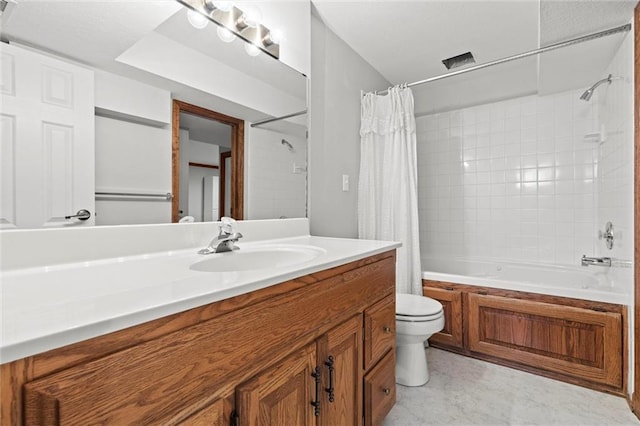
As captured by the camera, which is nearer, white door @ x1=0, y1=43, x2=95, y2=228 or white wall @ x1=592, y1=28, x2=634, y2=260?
white door @ x1=0, y1=43, x2=95, y2=228

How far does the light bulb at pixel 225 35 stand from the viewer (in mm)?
1366

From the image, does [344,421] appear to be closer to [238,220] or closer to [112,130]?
[238,220]

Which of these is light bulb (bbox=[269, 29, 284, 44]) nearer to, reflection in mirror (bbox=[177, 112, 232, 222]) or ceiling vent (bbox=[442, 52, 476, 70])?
reflection in mirror (bbox=[177, 112, 232, 222])

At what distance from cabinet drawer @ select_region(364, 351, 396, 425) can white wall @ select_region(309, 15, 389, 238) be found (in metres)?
0.87

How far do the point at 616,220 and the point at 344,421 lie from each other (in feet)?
6.73

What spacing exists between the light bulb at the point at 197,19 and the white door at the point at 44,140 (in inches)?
18.4

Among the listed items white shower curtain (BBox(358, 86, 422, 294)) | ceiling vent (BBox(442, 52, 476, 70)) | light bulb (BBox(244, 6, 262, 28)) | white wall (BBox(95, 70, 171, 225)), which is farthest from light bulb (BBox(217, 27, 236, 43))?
ceiling vent (BBox(442, 52, 476, 70))

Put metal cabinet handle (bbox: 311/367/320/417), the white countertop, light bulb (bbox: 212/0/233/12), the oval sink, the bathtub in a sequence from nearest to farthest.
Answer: the white countertop → metal cabinet handle (bbox: 311/367/320/417) → the oval sink → light bulb (bbox: 212/0/233/12) → the bathtub

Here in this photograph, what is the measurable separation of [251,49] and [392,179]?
4.25ft

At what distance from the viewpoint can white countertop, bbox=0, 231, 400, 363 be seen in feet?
1.36

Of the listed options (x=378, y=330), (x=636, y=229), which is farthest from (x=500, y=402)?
(x=636, y=229)

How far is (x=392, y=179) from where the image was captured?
2326 mm

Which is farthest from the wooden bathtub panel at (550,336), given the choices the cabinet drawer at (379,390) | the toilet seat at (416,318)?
the cabinet drawer at (379,390)

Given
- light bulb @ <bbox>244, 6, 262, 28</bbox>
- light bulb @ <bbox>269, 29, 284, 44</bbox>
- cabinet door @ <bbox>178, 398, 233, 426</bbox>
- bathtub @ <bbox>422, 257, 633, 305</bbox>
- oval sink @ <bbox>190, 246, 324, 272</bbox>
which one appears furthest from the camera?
bathtub @ <bbox>422, 257, 633, 305</bbox>
